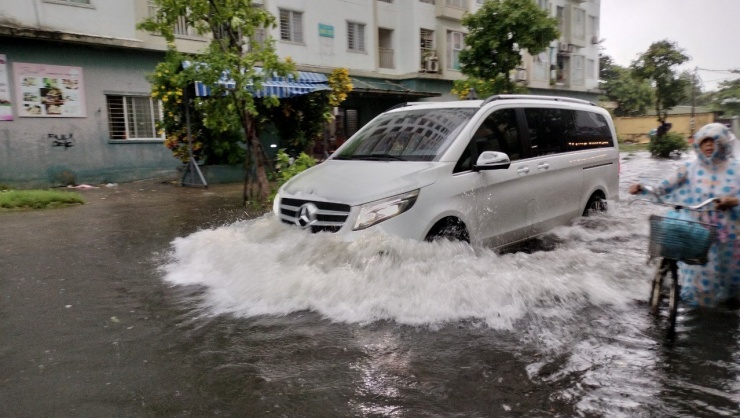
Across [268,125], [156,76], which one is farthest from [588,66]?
[156,76]

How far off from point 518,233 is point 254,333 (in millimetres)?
Result: 3186

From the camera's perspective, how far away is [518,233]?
19.4ft

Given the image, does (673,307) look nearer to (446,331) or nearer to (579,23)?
(446,331)

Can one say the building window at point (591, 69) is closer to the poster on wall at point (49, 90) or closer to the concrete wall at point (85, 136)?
the concrete wall at point (85, 136)

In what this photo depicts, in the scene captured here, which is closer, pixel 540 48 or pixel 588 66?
pixel 540 48

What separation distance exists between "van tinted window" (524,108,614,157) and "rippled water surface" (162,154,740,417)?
51.6 inches

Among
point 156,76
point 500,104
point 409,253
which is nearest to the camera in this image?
point 409,253

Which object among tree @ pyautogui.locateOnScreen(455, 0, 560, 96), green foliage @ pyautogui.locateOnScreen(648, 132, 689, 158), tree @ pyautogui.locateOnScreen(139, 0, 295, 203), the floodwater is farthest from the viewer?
green foliage @ pyautogui.locateOnScreen(648, 132, 689, 158)

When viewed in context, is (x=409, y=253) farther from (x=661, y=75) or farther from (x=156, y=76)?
(x=661, y=75)

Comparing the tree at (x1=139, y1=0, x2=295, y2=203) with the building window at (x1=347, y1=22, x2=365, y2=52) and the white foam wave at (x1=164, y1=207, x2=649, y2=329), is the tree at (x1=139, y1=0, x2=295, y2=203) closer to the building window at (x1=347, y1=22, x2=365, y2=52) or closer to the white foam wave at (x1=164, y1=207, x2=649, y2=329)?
the white foam wave at (x1=164, y1=207, x2=649, y2=329)

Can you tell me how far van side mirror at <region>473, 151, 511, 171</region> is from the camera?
520 cm

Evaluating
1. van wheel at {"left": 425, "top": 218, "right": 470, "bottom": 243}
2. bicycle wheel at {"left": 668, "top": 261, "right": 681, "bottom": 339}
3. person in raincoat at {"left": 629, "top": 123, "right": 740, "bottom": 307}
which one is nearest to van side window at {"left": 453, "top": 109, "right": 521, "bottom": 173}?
van wheel at {"left": 425, "top": 218, "right": 470, "bottom": 243}

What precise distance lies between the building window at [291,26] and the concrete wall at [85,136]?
5263 millimetres

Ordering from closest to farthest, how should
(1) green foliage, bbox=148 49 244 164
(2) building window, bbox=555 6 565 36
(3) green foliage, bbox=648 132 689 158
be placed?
(1) green foliage, bbox=148 49 244 164, (3) green foliage, bbox=648 132 689 158, (2) building window, bbox=555 6 565 36
